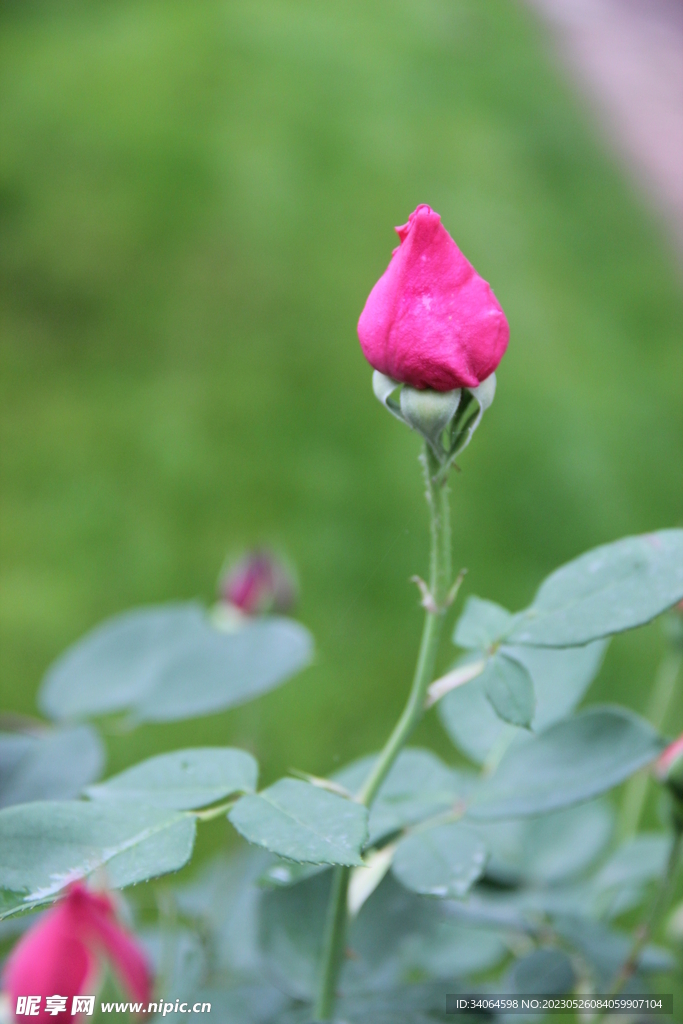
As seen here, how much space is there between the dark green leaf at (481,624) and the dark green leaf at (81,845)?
76mm

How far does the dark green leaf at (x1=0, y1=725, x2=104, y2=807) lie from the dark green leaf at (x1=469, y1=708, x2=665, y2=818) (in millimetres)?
134

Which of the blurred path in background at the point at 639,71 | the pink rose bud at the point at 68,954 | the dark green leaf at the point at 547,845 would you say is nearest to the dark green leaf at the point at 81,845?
the pink rose bud at the point at 68,954

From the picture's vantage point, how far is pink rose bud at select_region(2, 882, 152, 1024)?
18cm

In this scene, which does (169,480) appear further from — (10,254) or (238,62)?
(238,62)

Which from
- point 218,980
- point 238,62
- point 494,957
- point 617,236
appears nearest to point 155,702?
point 218,980

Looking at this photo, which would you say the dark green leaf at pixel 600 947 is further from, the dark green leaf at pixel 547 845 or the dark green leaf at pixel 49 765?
the dark green leaf at pixel 49 765

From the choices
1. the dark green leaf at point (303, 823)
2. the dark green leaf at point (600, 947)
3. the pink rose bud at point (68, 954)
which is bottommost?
the dark green leaf at point (600, 947)

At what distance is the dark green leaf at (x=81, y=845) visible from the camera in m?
0.18

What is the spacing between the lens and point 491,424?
0.68 m

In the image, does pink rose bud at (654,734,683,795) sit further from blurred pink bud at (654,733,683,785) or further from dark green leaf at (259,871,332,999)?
dark green leaf at (259,871,332,999)

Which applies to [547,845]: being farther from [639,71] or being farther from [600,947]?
[639,71]

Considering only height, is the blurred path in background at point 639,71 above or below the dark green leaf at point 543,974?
above

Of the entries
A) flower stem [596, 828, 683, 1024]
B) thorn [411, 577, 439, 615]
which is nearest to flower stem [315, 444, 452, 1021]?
thorn [411, 577, 439, 615]

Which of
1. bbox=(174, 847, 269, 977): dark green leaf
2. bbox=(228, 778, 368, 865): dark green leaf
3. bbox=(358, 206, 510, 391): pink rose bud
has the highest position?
bbox=(358, 206, 510, 391): pink rose bud
